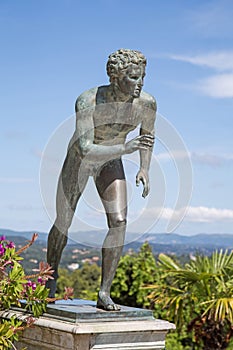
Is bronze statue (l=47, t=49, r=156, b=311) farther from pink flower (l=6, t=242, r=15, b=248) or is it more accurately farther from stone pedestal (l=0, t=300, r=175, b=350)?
pink flower (l=6, t=242, r=15, b=248)

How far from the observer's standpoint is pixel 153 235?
5.71 meters

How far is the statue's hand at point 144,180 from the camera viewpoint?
5.43 metres

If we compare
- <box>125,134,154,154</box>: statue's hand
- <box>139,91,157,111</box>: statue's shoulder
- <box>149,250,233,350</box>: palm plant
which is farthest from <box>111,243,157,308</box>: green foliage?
<box>125,134,154,154</box>: statue's hand

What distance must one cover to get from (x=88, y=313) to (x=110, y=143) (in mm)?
1239

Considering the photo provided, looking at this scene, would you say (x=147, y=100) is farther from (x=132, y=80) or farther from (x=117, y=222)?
(x=117, y=222)

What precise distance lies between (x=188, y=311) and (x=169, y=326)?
7041 mm

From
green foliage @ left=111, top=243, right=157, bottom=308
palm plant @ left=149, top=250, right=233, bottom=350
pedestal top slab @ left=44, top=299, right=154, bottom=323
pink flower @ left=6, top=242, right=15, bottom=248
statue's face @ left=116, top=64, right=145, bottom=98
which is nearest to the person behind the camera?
pedestal top slab @ left=44, top=299, right=154, bottom=323

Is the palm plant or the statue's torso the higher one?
the statue's torso

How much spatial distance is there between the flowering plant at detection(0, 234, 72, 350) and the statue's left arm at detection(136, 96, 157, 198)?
913 mm

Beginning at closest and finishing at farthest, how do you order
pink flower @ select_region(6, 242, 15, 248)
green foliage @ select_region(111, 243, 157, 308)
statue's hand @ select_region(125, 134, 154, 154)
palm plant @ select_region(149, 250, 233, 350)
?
statue's hand @ select_region(125, 134, 154, 154), pink flower @ select_region(6, 242, 15, 248), palm plant @ select_region(149, 250, 233, 350), green foliage @ select_region(111, 243, 157, 308)

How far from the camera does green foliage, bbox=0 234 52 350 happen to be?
549cm

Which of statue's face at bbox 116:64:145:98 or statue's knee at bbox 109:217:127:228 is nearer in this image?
statue's face at bbox 116:64:145:98

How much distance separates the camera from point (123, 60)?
5.29 m

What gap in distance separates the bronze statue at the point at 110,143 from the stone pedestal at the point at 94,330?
0.16m
